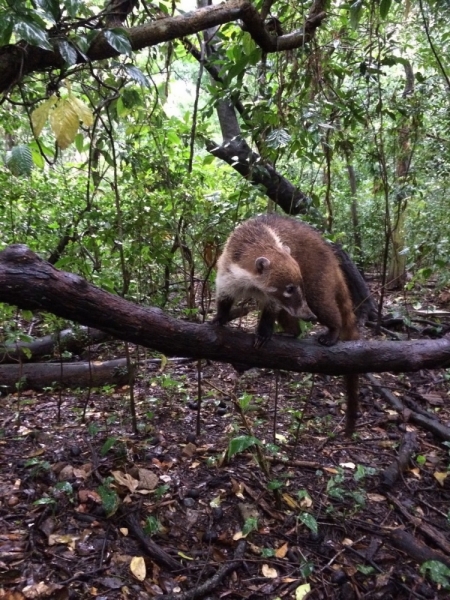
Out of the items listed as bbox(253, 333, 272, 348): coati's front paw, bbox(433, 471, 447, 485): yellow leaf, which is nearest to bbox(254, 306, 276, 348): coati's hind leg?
bbox(253, 333, 272, 348): coati's front paw

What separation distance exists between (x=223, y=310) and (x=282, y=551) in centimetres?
163

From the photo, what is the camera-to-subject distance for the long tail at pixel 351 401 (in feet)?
13.5

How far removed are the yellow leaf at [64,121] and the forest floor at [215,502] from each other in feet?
6.02

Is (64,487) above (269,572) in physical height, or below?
above

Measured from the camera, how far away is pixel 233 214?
4.04 meters

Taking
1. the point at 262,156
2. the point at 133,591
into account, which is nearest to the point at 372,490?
the point at 133,591

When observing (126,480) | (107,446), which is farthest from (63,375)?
(126,480)

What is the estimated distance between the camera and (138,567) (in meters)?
2.96

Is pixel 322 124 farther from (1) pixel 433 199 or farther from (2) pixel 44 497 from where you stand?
(1) pixel 433 199

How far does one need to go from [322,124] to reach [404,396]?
3.17 meters

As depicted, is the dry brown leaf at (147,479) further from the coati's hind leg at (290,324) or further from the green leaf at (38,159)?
the green leaf at (38,159)

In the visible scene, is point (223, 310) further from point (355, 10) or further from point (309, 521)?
point (355, 10)

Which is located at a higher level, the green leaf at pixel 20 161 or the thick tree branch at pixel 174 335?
the green leaf at pixel 20 161

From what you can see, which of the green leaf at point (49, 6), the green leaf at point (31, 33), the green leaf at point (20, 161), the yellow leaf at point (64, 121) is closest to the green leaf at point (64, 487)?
the green leaf at point (20, 161)
